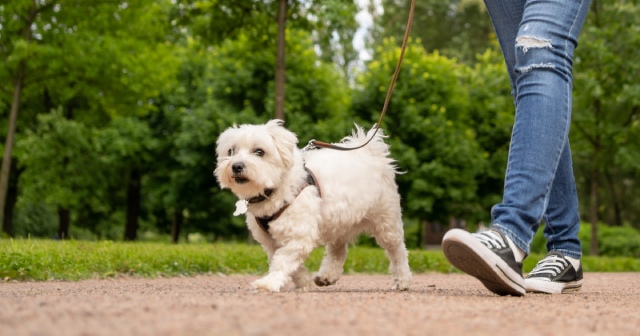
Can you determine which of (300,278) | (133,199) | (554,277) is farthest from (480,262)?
(133,199)

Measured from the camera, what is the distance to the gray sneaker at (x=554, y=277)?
4246 mm

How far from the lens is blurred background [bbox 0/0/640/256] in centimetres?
1477

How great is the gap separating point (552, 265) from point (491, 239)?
99cm

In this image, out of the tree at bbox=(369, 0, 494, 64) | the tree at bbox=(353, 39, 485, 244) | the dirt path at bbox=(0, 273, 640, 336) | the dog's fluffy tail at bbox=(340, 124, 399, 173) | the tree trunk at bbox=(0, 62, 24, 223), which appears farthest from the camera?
the tree at bbox=(369, 0, 494, 64)

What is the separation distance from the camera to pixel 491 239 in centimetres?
362

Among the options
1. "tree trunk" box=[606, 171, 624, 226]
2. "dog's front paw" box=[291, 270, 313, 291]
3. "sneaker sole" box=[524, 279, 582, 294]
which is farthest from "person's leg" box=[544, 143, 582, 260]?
"tree trunk" box=[606, 171, 624, 226]

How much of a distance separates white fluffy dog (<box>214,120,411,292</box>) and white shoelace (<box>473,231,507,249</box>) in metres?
1.24

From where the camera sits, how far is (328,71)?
81.1 feet

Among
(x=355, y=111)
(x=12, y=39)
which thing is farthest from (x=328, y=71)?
(x=12, y=39)

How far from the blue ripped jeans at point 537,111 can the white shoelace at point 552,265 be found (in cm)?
55

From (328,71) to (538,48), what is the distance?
2094cm

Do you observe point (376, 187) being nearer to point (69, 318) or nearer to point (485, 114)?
point (69, 318)

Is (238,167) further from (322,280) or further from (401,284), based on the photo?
(401,284)

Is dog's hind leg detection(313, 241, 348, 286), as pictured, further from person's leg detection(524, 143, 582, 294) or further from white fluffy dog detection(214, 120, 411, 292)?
person's leg detection(524, 143, 582, 294)
